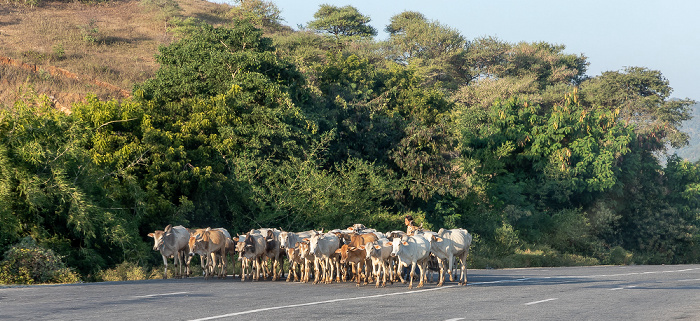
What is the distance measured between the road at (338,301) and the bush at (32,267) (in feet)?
7.20

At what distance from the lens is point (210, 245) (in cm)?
2248

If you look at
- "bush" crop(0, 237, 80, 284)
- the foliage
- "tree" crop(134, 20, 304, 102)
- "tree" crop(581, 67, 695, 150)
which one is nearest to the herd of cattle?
the foliage

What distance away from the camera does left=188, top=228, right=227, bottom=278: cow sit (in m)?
22.1

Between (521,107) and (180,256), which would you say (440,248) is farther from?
(521,107)

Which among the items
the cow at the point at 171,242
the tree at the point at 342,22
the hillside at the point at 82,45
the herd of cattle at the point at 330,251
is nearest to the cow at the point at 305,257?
the herd of cattle at the point at 330,251

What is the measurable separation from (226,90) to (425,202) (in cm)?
1184

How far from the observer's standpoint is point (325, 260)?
21891mm

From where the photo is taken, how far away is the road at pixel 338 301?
535 inches

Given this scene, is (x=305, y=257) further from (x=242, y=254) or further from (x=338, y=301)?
(x=338, y=301)

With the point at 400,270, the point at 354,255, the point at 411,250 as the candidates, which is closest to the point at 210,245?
the point at 354,255

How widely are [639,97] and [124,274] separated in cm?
5049

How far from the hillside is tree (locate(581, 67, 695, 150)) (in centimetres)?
3469

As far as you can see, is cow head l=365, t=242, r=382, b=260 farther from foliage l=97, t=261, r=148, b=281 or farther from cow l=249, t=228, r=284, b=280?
foliage l=97, t=261, r=148, b=281

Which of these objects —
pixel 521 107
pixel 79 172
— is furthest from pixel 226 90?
pixel 521 107
